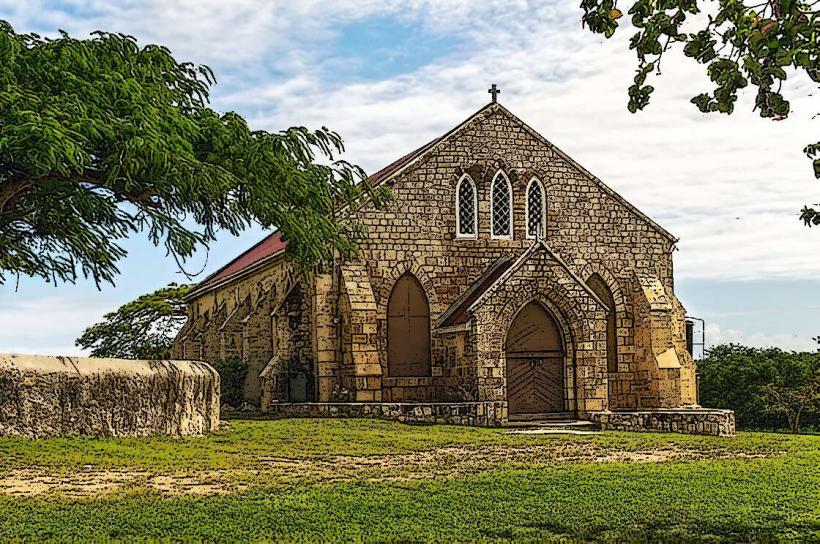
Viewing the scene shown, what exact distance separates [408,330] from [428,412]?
14.6 feet

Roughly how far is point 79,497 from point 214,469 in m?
3.20

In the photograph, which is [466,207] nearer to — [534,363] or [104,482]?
[534,363]

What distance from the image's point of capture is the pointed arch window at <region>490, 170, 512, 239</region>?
105ft

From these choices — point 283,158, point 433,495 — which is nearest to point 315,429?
point 283,158

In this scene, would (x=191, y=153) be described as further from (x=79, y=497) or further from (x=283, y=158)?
(x=79, y=497)

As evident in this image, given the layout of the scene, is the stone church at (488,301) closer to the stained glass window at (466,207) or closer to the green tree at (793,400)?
the stained glass window at (466,207)

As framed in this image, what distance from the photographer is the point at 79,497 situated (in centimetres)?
1294

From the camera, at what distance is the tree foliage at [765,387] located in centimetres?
3272

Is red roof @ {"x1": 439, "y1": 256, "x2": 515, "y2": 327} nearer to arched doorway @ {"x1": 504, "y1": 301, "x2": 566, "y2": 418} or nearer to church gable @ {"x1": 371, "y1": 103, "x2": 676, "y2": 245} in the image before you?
church gable @ {"x1": 371, "y1": 103, "x2": 676, "y2": 245}

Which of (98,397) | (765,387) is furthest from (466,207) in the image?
(98,397)

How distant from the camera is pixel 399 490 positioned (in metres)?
13.6

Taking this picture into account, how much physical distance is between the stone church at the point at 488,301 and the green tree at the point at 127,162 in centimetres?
561

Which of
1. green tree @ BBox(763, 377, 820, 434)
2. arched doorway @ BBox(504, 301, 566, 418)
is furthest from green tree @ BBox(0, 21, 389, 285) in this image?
green tree @ BBox(763, 377, 820, 434)

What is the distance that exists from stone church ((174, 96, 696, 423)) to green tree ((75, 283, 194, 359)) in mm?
17590
